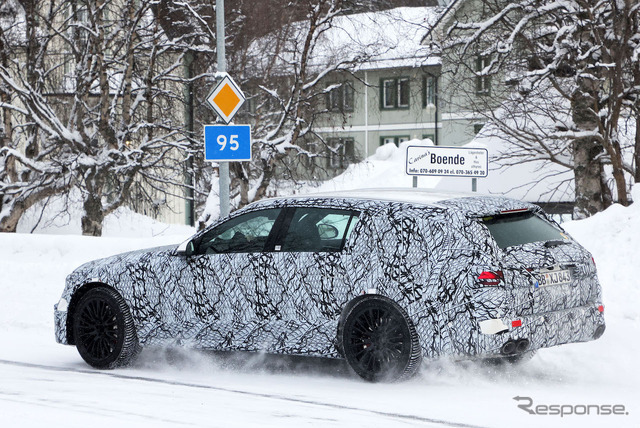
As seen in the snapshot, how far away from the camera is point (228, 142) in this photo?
47.3 feet

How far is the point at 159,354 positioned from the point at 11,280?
5.95 metres

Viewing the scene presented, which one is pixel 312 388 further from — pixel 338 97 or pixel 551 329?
pixel 338 97

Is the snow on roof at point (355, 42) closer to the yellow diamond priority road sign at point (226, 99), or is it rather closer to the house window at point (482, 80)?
the house window at point (482, 80)

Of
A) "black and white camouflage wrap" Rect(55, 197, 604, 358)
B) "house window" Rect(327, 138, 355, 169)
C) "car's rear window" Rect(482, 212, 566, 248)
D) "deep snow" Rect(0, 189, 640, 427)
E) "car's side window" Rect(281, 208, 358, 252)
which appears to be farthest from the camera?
"house window" Rect(327, 138, 355, 169)

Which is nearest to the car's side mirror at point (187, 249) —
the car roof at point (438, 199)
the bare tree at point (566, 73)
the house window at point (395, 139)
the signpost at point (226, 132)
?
the car roof at point (438, 199)

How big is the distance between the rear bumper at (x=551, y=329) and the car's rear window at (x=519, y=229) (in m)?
0.60

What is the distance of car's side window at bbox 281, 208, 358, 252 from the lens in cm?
852

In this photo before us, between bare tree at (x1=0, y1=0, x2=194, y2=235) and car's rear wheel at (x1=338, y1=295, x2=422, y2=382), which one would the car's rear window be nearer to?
car's rear wheel at (x1=338, y1=295, x2=422, y2=382)

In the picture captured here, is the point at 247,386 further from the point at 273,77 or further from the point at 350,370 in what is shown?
the point at 273,77

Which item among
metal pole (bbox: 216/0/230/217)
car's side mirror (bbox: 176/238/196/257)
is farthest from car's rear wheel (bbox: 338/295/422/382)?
metal pole (bbox: 216/0/230/217)

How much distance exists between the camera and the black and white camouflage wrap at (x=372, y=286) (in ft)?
25.4

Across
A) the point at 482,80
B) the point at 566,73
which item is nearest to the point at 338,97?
the point at 482,80

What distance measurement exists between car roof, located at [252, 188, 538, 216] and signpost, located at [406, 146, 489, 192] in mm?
5085

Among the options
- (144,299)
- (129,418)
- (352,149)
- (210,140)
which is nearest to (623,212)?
(210,140)
